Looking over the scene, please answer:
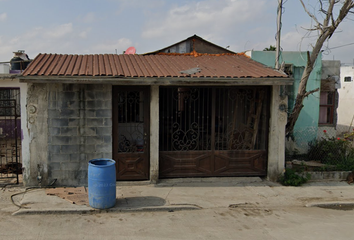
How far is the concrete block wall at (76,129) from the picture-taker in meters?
7.49

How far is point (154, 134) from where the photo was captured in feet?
25.7

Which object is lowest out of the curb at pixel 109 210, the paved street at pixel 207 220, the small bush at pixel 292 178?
the paved street at pixel 207 220

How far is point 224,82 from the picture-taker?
7504 mm

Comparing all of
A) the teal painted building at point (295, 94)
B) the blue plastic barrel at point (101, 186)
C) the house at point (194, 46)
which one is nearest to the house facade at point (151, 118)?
the blue plastic barrel at point (101, 186)

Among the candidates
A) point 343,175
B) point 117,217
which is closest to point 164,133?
point 117,217

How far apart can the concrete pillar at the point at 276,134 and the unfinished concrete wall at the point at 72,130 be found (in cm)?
422

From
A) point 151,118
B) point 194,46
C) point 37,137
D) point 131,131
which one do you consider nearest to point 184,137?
point 151,118

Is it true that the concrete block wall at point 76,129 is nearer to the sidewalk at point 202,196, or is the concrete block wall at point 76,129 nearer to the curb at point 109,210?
the sidewalk at point 202,196

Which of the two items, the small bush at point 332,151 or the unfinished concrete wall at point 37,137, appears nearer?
the unfinished concrete wall at point 37,137

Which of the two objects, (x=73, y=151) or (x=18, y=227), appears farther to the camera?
(x=73, y=151)

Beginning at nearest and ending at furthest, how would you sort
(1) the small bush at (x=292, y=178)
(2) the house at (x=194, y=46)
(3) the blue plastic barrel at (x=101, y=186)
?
(3) the blue plastic barrel at (x=101, y=186) < (1) the small bush at (x=292, y=178) < (2) the house at (x=194, y=46)

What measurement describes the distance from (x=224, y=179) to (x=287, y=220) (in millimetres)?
2458

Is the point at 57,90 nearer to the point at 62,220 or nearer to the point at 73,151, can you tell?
the point at 73,151

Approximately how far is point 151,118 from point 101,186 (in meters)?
2.31
